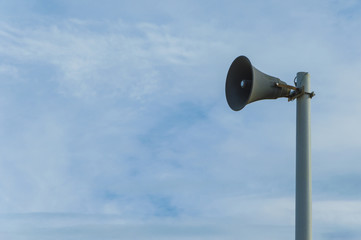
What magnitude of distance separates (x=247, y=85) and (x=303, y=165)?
8.08 ft

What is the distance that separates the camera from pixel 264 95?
13859 mm

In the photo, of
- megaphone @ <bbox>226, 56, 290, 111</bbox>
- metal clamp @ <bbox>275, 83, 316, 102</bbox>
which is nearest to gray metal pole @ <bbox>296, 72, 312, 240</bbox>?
metal clamp @ <bbox>275, 83, 316, 102</bbox>

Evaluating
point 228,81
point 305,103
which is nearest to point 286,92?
point 305,103

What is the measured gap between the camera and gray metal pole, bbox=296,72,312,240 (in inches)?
503

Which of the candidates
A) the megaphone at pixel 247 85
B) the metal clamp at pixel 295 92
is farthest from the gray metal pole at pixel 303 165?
the megaphone at pixel 247 85

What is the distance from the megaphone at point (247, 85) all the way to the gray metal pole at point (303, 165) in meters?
0.50

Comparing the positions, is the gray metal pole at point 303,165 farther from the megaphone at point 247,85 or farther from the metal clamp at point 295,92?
the megaphone at point 247,85

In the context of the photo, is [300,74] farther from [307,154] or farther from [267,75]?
[307,154]

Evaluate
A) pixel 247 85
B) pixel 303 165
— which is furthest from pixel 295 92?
pixel 303 165

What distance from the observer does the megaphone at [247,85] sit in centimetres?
1366

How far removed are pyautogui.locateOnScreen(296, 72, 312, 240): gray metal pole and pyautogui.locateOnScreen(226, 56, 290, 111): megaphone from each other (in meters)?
0.50

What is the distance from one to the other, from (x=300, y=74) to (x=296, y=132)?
1527 millimetres

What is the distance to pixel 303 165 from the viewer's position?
1316 cm

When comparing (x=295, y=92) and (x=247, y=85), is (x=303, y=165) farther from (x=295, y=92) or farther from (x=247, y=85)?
(x=247, y=85)
